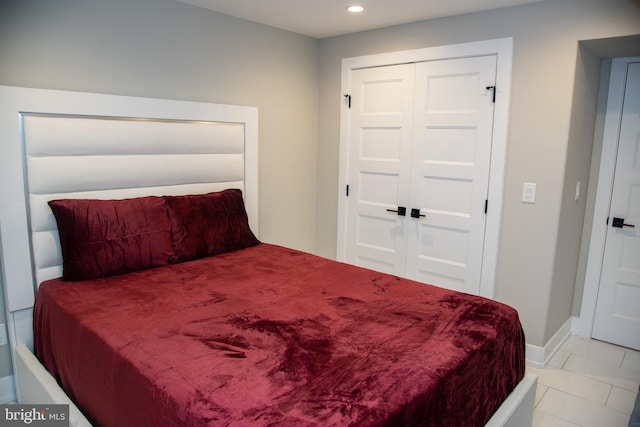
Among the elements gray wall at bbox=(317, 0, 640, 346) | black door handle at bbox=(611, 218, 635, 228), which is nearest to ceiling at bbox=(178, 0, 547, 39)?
gray wall at bbox=(317, 0, 640, 346)

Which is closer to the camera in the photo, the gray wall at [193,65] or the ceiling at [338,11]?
the gray wall at [193,65]

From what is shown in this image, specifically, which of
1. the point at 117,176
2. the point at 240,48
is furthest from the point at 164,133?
the point at 240,48

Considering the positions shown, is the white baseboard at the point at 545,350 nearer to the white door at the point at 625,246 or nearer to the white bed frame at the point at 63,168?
the white door at the point at 625,246

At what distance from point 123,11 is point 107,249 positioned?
1445 mm

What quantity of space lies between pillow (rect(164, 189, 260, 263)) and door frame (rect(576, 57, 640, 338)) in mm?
2615

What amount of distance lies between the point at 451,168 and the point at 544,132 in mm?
667

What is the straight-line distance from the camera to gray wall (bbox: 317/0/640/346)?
2645mm

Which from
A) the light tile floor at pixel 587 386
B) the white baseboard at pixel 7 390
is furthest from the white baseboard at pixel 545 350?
the white baseboard at pixel 7 390

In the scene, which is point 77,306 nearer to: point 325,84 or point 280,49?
point 280,49

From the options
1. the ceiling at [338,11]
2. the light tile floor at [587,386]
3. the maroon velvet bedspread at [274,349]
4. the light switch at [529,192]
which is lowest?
the light tile floor at [587,386]

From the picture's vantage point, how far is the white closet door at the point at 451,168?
10.0ft

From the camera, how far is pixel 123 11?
2615 mm

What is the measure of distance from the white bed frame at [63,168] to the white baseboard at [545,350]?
96 centimetres

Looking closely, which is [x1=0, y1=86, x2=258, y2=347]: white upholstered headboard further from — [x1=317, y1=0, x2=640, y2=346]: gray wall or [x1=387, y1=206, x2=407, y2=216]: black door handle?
[x1=317, y1=0, x2=640, y2=346]: gray wall
